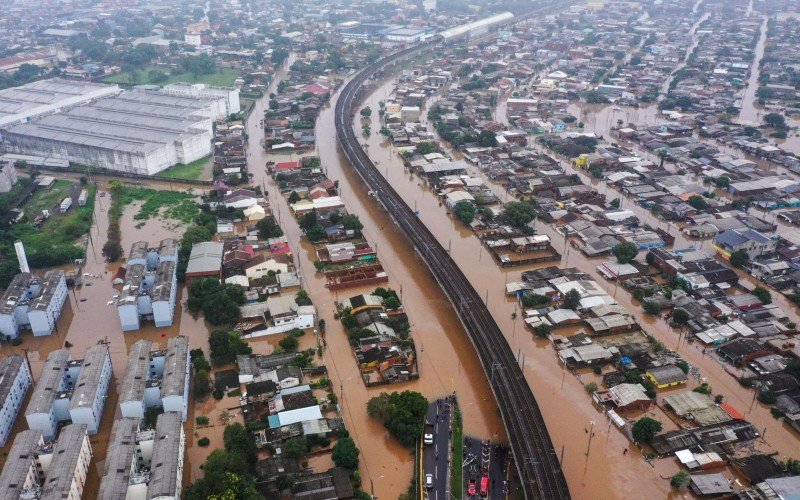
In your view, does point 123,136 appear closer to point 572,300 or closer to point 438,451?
point 572,300

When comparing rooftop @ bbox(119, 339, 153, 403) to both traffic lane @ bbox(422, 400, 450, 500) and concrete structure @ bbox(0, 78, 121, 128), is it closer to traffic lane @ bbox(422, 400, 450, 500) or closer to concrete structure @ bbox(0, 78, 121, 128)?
traffic lane @ bbox(422, 400, 450, 500)

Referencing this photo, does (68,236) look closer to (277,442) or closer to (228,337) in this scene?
(228,337)

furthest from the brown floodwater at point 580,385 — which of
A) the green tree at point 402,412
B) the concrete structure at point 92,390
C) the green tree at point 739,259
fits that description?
the concrete structure at point 92,390

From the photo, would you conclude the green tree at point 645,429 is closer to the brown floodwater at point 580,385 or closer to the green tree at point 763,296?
the brown floodwater at point 580,385

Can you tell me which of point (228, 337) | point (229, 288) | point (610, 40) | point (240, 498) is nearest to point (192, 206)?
point (229, 288)

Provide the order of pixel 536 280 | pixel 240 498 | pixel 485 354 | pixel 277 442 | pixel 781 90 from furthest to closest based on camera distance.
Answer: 1. pixel 781 90
2. pixel 536 280
3. pixel 485 354
4. pixel 277 442
5. pixel 240 498

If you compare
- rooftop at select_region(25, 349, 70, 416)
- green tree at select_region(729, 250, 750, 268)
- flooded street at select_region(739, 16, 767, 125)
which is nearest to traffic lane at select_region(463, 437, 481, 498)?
rooftop at select_region(25, 349, 70, 416)
